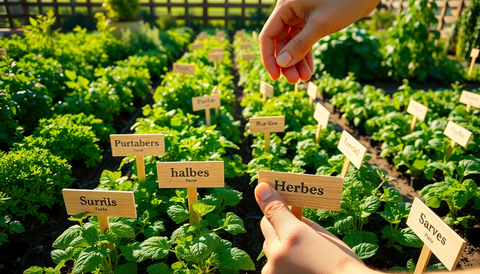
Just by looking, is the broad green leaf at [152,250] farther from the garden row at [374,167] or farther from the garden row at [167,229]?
the garden row at [374,167]

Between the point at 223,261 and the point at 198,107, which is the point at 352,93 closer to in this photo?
the point at 198,107

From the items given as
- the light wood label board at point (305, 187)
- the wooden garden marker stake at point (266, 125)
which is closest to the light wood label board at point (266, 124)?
the wooden garden marker stake at point (266, 125)

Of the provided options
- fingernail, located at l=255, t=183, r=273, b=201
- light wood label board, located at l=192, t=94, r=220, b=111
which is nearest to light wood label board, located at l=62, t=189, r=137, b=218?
fingernail, located at l=255, t=183, r=273, b=201

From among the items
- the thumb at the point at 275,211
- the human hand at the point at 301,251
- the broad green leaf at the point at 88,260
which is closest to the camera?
the human hand at the point at 301,251

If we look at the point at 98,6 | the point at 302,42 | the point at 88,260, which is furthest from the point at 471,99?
the point at 98,6

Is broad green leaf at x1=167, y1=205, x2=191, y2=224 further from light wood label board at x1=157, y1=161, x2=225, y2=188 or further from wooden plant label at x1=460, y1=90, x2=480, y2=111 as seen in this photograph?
wooden plant label at x1=460, y1=90, x2=480, y2=111

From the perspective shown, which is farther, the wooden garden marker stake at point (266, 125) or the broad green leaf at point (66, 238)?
the wooden garden marker stake at point (266, 125)

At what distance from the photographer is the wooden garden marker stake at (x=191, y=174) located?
1968 millimetres

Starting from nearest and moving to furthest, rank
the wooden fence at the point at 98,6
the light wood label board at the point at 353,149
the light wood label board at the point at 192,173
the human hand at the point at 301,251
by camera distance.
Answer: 1. the human hand at the point at 301,251
2. the light wood label board at the point at 192,173
3. the light wood label board at the point at 353,149
4. the wooden fence at the point at 98,6

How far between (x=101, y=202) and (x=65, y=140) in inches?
60.3

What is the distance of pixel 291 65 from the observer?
74.7 inches

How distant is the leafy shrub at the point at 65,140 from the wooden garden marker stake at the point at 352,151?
2.35m

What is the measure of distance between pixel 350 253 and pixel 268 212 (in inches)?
14.2

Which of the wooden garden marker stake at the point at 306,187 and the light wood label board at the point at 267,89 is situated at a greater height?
the wooden garden marker stake at the point at 306,187
